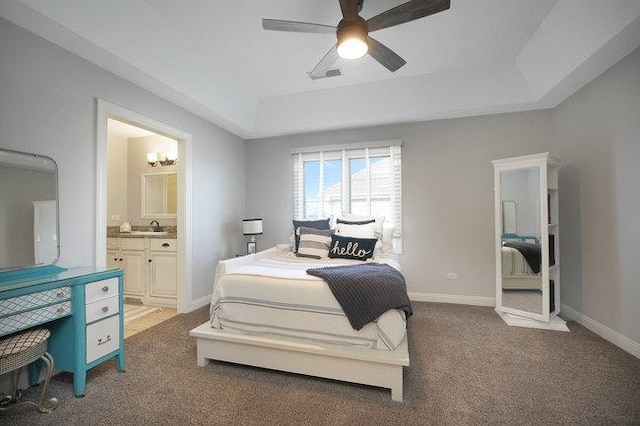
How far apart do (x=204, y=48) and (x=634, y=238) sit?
13.9 feet

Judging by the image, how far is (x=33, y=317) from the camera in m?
1.60

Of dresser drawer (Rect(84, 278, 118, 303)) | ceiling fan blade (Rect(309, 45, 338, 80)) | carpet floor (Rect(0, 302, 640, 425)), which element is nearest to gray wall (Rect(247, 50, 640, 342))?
carpet floor (Rect(0, 302, 640, 425))

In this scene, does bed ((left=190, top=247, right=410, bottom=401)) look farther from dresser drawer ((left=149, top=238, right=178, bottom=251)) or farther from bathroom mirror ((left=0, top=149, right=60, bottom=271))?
dresser drawer ((left=149, top=238, right=178, bottom=251))

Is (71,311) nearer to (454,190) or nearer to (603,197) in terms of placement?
(454,190)

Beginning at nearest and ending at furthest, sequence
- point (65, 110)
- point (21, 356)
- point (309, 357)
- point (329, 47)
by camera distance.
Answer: point (21, 356)
point (309, 357)
point (65, 110)
point (329, 47)

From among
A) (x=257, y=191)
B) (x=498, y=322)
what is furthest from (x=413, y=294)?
(x=257, y=191)

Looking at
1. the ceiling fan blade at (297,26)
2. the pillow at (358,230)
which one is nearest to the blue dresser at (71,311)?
the ceiling fan blade at (297,26)

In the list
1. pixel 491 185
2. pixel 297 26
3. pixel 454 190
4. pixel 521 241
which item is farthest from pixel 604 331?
pixel 297 26

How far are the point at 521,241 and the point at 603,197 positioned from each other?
31.0 inches

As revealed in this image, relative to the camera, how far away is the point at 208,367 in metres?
2.07

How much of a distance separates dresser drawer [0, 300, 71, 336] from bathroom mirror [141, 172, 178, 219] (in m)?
2.62

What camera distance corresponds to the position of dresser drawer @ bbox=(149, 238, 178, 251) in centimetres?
345

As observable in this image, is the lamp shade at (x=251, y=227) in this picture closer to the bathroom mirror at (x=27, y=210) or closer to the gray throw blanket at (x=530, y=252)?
the bathroom mirror at (x=27, y=210)

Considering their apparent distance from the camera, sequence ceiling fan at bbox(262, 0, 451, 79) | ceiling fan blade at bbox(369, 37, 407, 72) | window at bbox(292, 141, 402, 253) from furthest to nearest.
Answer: window at bbox(292, 141, 402, 253)
ceiling fan blade at bbox(369, 37, 407, 72)
ceiling fan at bbox(262, 0, 451, 79)
